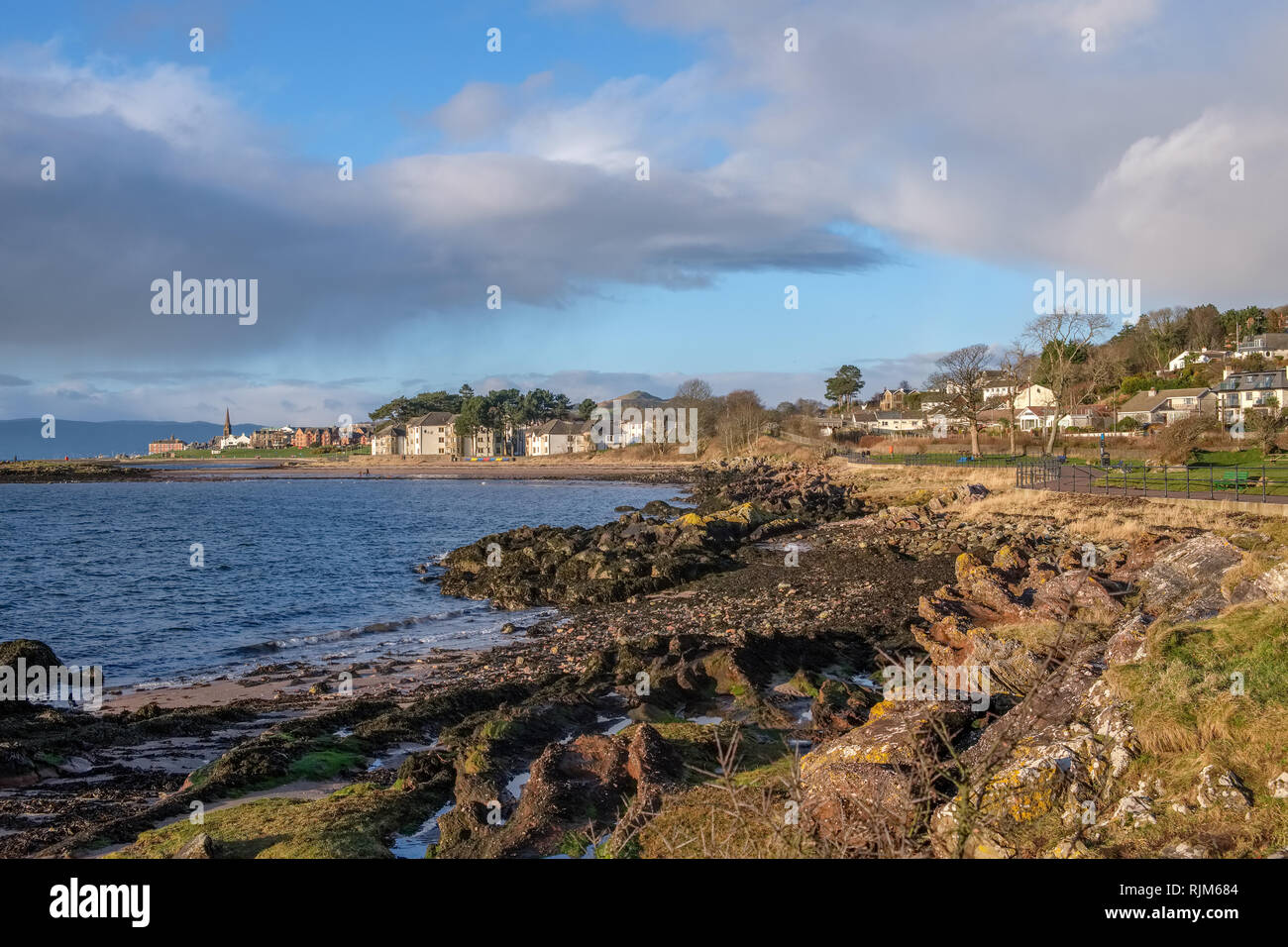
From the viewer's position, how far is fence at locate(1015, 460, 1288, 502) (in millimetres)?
30797

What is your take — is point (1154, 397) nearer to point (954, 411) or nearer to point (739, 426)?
point (954, 411)

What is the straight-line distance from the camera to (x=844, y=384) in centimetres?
14875

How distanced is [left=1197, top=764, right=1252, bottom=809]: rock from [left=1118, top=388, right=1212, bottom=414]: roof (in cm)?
8337

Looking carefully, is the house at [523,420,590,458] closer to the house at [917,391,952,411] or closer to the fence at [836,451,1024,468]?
the house at [917,391,952,411]

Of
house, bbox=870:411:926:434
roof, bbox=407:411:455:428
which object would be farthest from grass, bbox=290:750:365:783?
roof, bbox=407:411:455:428

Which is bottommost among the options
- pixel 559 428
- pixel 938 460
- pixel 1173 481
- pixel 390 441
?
pixel 1173 481

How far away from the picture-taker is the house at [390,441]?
178250 mm

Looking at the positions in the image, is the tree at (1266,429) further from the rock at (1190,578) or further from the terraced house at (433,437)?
the terraced house at (433,437)

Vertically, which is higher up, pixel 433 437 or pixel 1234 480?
pixel 433 437

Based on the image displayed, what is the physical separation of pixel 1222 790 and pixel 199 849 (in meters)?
8.39

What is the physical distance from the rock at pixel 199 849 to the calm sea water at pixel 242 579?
13970mm

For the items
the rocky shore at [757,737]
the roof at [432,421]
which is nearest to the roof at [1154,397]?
the rocky shore at [757,737]

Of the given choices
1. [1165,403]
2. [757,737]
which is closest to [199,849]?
[757,737]
